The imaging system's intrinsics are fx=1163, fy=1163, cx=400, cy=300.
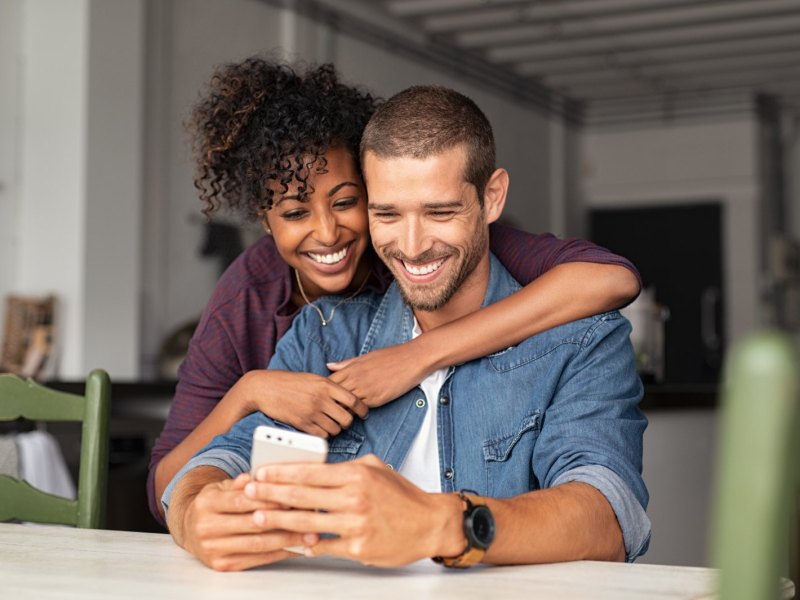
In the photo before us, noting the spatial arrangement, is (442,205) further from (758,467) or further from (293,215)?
(758,467)

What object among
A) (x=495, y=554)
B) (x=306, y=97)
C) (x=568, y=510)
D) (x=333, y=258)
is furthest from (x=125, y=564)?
(x=306, y=97)

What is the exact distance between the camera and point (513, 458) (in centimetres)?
174

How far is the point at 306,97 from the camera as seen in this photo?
84.2 inches

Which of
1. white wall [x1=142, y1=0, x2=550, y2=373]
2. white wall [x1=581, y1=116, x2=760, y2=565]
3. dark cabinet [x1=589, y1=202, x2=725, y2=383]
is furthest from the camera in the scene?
dark cabinet [x1=589, y1=202, x2=725, y2=383]

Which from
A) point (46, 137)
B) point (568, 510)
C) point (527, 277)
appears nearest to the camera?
point (568, 510)

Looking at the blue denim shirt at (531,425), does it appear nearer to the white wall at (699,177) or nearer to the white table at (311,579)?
the white table at (311,579)

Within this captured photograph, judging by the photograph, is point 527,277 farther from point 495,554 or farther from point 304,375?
point 495,554

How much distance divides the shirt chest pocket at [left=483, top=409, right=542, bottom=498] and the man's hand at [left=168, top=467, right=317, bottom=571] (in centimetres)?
48

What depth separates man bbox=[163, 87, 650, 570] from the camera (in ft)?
5.04

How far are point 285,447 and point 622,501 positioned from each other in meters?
0.49

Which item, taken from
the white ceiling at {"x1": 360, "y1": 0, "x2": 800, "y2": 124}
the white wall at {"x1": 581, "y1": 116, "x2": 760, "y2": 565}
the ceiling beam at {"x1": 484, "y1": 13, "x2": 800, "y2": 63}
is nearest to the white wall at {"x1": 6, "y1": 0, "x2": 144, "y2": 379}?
the white ceiling at {"x1": 360, "y1": 0, "x2": 800, "y2": 124}

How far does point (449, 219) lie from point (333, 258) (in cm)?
38

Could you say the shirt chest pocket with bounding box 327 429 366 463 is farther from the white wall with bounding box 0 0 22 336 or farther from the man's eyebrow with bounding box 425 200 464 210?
the white wall with bounding box 0 0 22 336

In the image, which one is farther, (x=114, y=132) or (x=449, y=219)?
(x=114, y=132)
